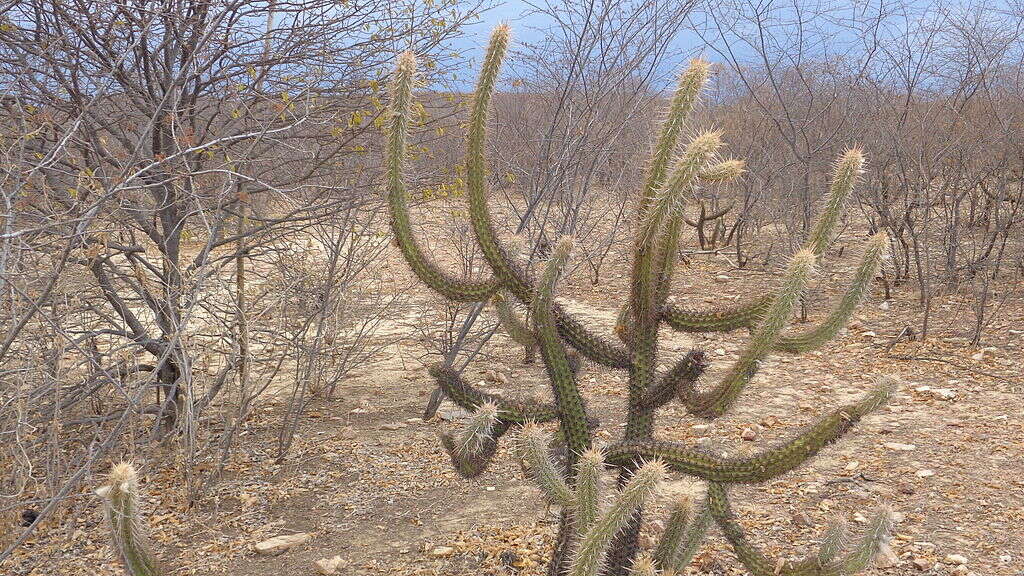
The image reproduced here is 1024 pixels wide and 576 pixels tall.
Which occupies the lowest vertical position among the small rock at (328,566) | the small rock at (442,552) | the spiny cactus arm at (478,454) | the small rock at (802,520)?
the small rock at (328,566)

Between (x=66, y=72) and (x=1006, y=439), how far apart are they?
6.17 meters

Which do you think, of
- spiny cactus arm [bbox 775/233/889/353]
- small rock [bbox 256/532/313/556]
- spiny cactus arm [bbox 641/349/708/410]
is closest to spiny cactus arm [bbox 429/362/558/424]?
spiny cactus arm [bbox 641/349/708/410]

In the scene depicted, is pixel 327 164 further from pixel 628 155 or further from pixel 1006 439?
pixel 628 155

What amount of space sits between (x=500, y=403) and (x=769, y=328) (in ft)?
3.15

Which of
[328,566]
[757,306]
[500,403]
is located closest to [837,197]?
[757,306]

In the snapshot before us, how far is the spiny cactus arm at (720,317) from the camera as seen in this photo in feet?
7.50

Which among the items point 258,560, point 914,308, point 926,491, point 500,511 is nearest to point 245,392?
point 258,560

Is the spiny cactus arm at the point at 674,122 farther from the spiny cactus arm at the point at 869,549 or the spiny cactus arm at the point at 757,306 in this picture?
the spiny cactus arm at the point at 869,549

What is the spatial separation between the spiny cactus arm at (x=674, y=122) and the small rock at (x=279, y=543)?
2457 mm

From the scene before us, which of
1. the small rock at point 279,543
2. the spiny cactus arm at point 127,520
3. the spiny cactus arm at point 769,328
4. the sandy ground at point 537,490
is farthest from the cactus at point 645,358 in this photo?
the small rock at point 279,543

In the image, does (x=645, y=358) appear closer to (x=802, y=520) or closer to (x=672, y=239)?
(x=672, y=239)

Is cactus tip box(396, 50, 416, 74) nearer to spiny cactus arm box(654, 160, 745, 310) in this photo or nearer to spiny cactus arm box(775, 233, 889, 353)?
spiny cactus arm box(654, 160, 745, 310)

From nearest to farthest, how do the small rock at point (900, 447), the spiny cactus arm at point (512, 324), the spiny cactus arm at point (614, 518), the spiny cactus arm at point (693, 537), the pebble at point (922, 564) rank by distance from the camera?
1. the spiny cactus arm at point (614, 518)
2. the spiny cactus arm at point (512, 324)
3. the spiny cactus arm at point (693, 537)
4. the pebble at point (922, 564)
5. the small rock at point (900, 447)

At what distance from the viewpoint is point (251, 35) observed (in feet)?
15.6
